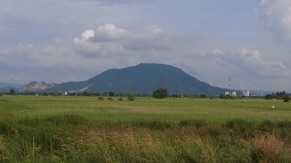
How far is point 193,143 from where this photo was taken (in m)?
12.1

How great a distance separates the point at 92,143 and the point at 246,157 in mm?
4367

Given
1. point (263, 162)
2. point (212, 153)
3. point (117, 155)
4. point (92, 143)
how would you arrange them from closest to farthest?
point (263, 162) < point (212, 153) < point (117, 155) < point (92, 143)

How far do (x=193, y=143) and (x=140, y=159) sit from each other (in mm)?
1766

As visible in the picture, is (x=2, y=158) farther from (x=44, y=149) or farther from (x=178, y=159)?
(x=178, y=159)

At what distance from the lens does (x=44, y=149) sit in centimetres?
1533

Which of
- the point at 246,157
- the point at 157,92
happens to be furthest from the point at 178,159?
the point at 157,92

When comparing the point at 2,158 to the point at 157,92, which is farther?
the point at 157,92

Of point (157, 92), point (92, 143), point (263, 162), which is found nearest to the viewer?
point (263, 162)

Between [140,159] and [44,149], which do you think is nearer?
[140,159]

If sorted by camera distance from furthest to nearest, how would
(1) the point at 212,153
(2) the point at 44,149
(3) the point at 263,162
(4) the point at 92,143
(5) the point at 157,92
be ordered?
(5) the point at 157,92 < (2) the point at 44,149 < (4) the point at 92,143 < (1) the point at 212,153 < (3) the point at 263,162

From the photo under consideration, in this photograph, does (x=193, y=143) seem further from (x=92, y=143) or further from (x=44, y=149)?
(x=44, y=149)

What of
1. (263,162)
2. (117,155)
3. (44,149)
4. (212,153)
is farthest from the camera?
(44,149)

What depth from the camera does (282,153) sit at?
1034 cm

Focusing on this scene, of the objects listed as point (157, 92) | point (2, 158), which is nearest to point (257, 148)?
point (2, 158)
